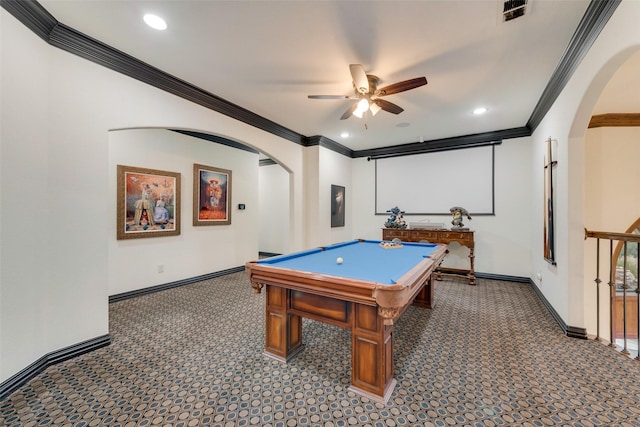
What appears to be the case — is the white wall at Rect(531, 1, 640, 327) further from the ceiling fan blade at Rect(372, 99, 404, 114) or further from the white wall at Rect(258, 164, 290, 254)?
the white wall at Rect(258, 164, 290, 254)

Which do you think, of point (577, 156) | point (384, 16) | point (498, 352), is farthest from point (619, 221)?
point (384, 16)

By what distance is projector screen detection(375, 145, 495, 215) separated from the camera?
16.6ft

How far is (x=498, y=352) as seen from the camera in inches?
92.4

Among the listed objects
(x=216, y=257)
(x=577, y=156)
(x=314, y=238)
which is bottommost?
(x=216, y=257)

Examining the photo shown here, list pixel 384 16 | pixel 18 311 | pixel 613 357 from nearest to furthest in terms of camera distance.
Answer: pixel 18 311 → pixel 384 16 → pixel 613 357

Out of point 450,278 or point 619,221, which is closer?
point 619,221

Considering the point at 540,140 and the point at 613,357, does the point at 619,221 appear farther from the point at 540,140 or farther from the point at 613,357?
the point at 613,357

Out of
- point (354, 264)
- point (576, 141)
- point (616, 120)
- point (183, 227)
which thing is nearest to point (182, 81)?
point (183, 227)

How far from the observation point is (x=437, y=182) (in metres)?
5.48

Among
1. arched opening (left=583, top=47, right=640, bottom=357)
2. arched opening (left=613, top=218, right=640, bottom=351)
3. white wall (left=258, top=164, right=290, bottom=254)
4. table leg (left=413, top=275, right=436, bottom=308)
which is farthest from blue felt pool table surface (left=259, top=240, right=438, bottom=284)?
white wall (left=258, top=164, right=290, bottom=254)

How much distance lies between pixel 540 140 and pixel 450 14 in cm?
297

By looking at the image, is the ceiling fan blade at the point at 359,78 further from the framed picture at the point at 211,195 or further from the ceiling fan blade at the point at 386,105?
the framed picture at the point at 211,195

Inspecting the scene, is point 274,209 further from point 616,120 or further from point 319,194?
point 616,120

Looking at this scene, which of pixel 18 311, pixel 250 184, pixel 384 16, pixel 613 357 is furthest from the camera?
pixel 250 184
